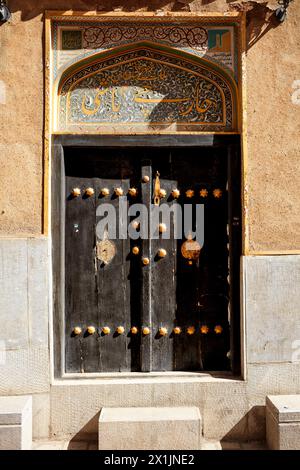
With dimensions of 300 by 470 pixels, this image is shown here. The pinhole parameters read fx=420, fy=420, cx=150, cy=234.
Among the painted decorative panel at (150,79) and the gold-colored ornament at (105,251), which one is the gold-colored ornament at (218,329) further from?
the painted decorative panel at (150,79)

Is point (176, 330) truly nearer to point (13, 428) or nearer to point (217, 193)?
point (217, 193)

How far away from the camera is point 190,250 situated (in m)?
3.71

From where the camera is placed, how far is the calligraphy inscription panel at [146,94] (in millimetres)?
3629

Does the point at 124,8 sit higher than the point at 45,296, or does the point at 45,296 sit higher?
the point at 124,8

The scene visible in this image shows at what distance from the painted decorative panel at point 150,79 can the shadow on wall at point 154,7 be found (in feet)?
0.42

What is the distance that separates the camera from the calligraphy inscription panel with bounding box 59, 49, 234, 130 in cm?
363

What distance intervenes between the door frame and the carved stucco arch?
92 mm

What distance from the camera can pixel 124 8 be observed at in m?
3.50

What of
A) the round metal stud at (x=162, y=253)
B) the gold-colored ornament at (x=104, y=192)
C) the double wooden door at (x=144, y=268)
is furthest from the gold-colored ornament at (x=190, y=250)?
the gold-colored ornament at (x=104, y=192)

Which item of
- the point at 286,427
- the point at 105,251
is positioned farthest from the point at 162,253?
the point at 286,427

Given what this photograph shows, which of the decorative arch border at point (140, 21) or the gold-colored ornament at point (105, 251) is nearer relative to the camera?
the decorative arch border at point (140, 21)

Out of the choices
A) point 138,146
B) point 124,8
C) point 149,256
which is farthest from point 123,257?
point 124,8

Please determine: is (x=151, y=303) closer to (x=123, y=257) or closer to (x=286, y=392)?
(x=123, y=257)

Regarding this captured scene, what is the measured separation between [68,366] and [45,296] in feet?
2.26
